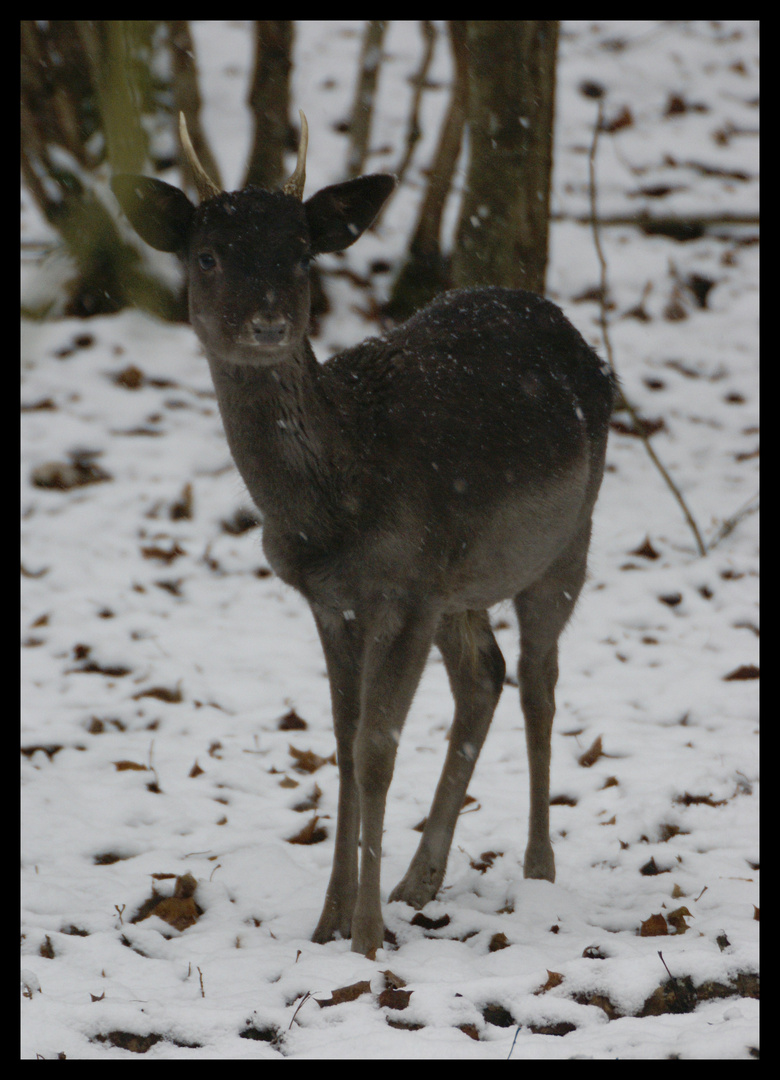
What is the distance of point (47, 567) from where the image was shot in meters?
6.36

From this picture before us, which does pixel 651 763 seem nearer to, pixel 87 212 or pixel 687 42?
pixel 87 212

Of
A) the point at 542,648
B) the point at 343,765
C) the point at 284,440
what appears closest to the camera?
the point at 284,440

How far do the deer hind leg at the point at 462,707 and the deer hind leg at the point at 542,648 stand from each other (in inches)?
6.0

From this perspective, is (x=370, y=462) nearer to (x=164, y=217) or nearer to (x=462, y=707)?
(x=164, y=217)

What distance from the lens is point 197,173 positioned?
10.9ft

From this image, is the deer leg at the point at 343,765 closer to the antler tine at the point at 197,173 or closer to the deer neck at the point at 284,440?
the deer neck at the point at 284,440

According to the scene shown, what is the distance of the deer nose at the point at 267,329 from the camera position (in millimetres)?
3150

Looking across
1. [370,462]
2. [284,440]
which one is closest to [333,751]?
[370,462]

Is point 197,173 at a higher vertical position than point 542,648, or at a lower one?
higher

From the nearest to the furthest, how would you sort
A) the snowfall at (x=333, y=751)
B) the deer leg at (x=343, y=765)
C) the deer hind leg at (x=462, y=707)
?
1. the snowfall at (x=333, y=751)
2. the deer leg at (x=343, y=765)
3. the deer hind leg at (x=462, y=707)

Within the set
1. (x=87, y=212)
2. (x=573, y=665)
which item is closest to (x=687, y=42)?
(x=573, y=665)

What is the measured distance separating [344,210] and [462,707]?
6.75 ft

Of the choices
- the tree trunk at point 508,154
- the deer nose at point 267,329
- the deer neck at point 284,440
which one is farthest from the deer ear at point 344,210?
the tree trunk at point 508,154
